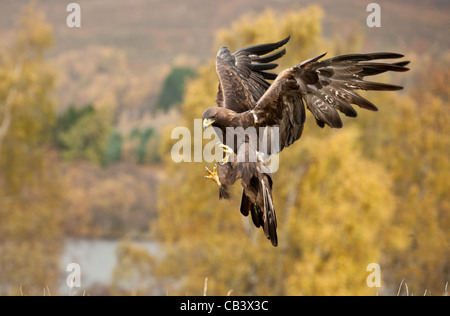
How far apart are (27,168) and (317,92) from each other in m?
26.7

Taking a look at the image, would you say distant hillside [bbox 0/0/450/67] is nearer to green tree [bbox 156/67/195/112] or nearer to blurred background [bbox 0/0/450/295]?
green tree [bbox 156/67/195/112]

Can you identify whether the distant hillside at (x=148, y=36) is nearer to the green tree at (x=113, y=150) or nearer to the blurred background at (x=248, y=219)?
the green tree at (x=113, y=150)

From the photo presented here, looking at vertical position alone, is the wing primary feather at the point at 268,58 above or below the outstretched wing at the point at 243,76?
above

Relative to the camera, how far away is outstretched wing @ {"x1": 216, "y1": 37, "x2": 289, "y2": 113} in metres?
5.95

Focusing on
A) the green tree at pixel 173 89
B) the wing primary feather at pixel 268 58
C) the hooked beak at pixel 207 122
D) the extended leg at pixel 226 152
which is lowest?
the extended leg at pixel 226 152

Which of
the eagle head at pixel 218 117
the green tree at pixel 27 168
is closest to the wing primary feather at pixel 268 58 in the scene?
the eagle head at pixel 218 117

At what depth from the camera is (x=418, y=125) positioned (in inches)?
1219

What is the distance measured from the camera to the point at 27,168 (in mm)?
29734

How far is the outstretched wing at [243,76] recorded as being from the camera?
19.5 feet

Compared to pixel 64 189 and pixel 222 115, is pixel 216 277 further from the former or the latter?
pixel 222 115

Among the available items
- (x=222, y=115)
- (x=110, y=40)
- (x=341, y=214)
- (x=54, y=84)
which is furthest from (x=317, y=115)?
(x=110, y=40)

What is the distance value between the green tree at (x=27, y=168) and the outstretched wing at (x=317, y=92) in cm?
2381

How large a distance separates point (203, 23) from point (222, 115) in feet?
309

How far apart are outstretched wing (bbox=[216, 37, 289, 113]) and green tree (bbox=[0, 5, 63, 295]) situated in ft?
72.1
